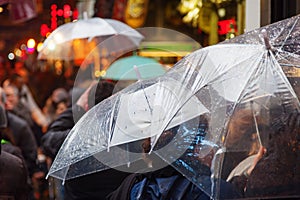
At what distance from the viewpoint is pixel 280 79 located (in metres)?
3.85

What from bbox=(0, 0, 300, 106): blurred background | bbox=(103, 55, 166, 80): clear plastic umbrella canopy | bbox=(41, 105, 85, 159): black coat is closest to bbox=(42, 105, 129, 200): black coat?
bbox=(103, 55, 166, 80): clear plastic umbrella canopy

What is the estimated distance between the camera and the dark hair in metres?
5.98

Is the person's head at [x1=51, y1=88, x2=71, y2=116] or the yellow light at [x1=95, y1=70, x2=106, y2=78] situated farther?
the person's head at [x1=51, y1=88, x2=71, y2=116]

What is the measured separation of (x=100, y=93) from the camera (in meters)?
6.02

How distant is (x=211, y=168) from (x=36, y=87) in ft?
32.8

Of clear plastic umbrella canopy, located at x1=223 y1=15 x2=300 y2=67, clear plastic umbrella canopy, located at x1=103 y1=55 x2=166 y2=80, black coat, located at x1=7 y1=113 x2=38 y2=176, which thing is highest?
clear plastic umbrella canopy, located at x1=223 y1=15 x2=300 y2=67

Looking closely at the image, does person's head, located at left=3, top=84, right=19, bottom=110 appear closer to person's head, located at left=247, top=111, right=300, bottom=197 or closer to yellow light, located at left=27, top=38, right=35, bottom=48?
yellow light, located at left=27, top=38, right=35, bottom=48

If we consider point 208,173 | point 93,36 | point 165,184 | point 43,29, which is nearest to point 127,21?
point 43,29

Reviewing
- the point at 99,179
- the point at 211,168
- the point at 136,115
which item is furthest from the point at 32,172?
the point at 211,168

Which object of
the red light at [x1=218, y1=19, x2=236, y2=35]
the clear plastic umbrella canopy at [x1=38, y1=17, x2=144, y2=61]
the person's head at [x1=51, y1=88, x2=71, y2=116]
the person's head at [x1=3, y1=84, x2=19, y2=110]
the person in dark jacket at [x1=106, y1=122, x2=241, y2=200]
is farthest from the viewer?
the person's head at [x1=51, y1=88, x2=71, y2=116]

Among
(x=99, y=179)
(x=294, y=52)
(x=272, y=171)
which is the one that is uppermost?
(x=294, y=52)

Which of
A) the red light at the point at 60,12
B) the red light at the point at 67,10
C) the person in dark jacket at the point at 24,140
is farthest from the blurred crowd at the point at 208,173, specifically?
the red light at the point at 60,12

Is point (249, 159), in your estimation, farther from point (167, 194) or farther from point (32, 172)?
point (32, 172)

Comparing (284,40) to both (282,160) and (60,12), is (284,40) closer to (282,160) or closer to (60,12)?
(282,160)
